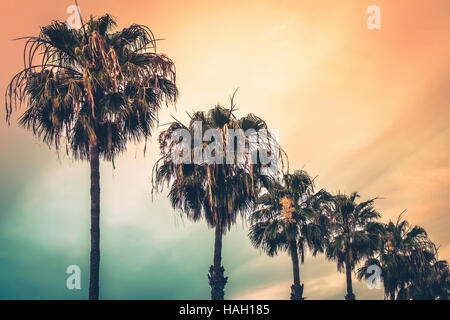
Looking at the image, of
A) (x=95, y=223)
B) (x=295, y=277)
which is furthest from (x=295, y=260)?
(x=95, y=223)

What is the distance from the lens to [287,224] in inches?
1387

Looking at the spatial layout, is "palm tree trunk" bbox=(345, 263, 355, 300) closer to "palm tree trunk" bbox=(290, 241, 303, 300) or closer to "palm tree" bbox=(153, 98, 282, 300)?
"palm tree trunk" bbox=(290, 241, 303, 300)

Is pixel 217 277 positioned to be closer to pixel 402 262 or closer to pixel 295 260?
pixel 295 260

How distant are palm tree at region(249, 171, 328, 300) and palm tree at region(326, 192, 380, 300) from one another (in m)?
4.32

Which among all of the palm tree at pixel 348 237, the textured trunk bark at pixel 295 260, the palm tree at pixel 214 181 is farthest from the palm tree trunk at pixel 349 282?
the palm tree at pixel 214 181

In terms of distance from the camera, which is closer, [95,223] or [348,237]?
[95,223]

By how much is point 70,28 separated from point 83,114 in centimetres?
424

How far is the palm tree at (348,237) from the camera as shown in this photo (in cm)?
4062

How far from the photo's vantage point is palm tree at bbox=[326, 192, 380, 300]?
40.6 m

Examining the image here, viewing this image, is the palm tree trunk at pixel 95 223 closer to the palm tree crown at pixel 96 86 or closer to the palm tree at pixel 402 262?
the palm tree crown at pixel 96 86

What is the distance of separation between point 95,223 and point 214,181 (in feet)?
27.0

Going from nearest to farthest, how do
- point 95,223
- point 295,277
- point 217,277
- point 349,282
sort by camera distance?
point 95,223, point 217,277, point 295,277, point 349,282

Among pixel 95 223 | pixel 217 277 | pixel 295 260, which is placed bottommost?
pixel 217 277
